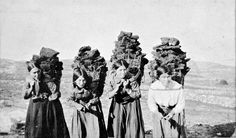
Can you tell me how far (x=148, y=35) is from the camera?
11.3m

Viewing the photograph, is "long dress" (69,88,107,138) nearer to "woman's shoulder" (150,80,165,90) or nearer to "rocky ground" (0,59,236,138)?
"woman's shoulder" (150,80,165,90)

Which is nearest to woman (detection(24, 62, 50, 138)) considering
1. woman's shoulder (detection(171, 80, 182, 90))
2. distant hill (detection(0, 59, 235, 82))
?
woman's shoulder (detection(171, 80, 182, 90))

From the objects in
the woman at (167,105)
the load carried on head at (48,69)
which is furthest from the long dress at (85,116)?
the woman at (167,105)

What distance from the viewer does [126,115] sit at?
7793 mm

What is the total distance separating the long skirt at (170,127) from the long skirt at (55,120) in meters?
1.45

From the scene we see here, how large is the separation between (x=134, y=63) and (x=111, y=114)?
0.91 metres

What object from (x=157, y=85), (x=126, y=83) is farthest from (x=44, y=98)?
(x=157, y=85)

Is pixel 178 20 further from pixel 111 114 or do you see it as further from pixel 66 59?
pixel 111 114

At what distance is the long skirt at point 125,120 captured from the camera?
7750 mm

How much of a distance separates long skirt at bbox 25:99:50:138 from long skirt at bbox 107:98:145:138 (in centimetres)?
110

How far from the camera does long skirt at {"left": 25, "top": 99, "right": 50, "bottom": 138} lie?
7.29 m

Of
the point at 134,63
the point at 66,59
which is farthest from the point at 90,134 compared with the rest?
the point at 66,59

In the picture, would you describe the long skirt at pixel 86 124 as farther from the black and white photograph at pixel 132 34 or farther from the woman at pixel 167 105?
the black and white photograph at pixel 132 34

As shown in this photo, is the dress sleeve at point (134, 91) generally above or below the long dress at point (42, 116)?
above
